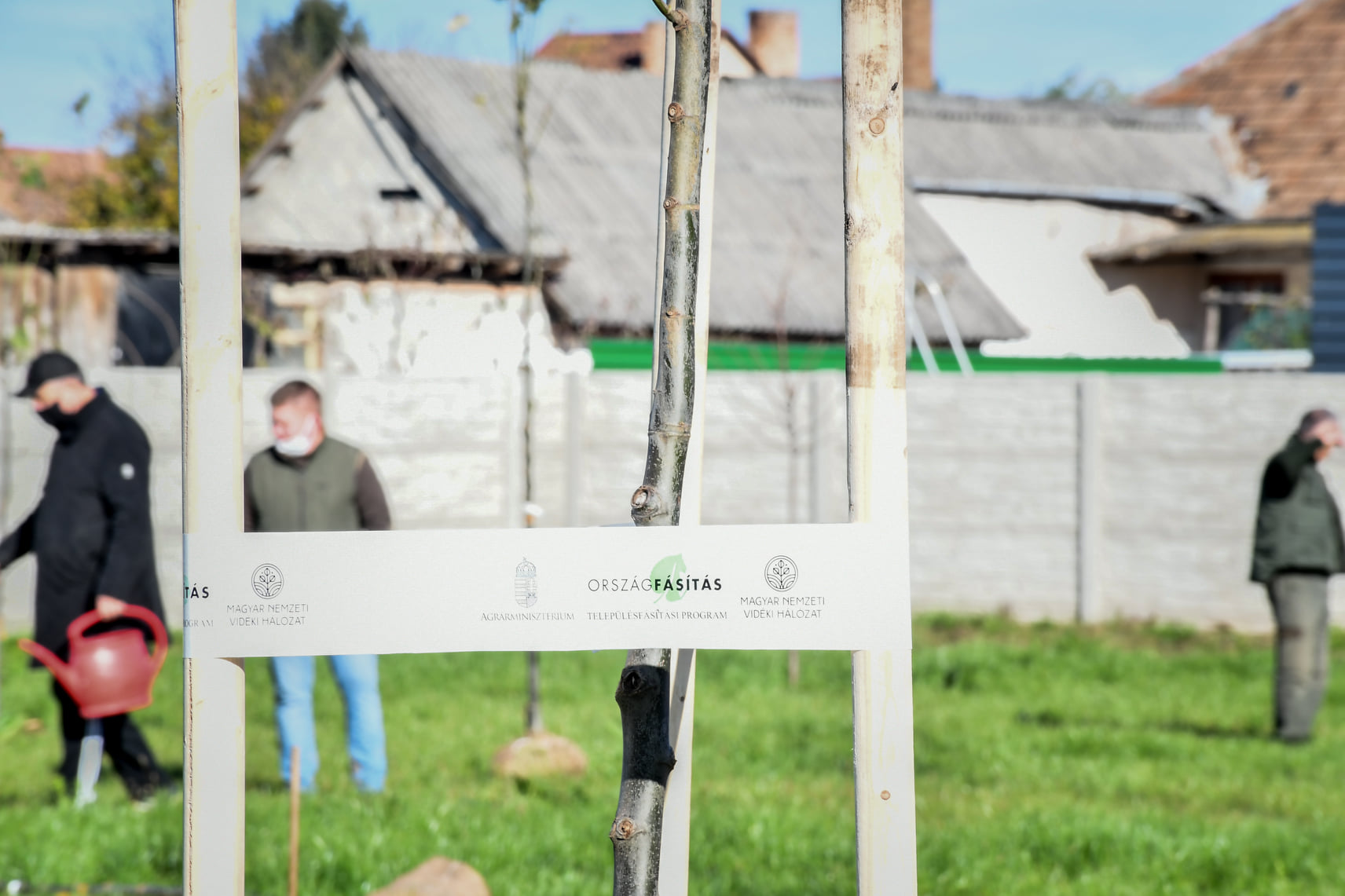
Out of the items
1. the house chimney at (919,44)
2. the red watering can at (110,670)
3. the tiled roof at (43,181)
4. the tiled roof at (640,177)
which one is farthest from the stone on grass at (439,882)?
the house chimney at (919,44)

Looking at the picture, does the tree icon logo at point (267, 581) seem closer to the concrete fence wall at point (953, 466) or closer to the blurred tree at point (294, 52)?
the concrete fence wall at point (953, 466)

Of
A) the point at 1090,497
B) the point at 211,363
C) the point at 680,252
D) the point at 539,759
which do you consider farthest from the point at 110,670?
the point at 1090,497

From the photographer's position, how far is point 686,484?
2682 mm

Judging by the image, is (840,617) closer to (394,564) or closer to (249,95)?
(394,564)

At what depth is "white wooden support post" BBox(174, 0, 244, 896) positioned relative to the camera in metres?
2.48

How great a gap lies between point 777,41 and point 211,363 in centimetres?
3051

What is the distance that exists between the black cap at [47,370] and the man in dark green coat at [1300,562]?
19.7 ft

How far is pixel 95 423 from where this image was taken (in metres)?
6.90

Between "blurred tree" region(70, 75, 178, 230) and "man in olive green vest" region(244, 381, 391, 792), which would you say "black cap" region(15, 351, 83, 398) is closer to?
"man in olive green vest" region(244, 381, 391, 792)

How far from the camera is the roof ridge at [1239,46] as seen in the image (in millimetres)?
28562

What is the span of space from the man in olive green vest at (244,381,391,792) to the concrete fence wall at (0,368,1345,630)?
503 cm

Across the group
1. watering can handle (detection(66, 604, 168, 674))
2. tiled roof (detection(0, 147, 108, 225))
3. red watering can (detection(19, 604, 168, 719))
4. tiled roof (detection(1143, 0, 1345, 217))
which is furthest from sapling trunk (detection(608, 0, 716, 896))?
tiled roof (detection(1143, 0, 1345, 217))

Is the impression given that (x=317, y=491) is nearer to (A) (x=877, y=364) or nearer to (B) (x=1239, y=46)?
(A) (x=877, y=364)

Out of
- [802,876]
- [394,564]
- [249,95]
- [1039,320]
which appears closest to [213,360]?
[394,564]
